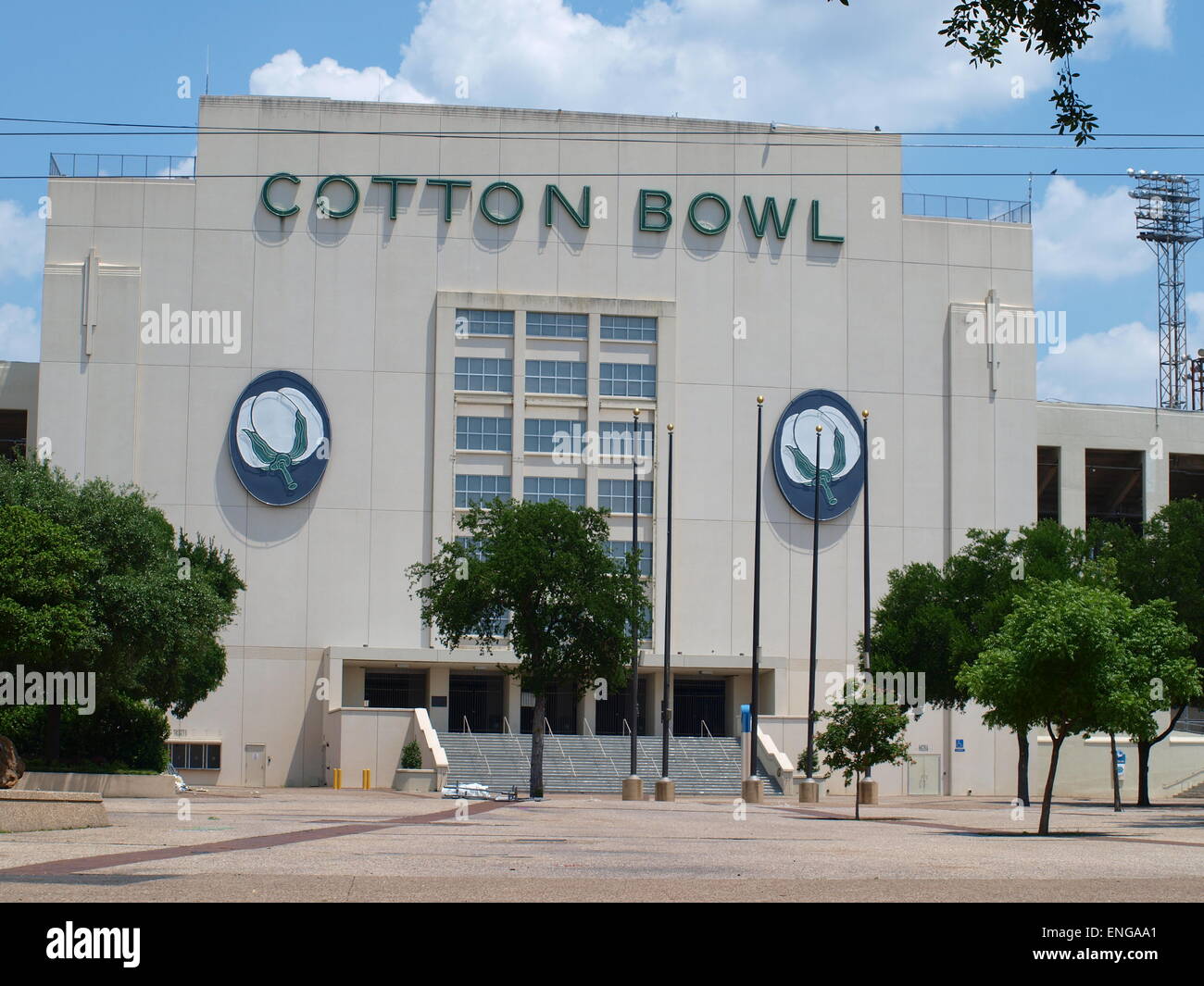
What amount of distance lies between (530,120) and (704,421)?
15.1 metres

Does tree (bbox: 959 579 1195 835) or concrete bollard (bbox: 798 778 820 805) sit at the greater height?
tree (bbox: 959 579 1195 835)

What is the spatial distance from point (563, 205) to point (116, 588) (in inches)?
1317

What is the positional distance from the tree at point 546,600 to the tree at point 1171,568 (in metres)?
18.1

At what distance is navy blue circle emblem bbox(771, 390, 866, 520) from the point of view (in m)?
66.0

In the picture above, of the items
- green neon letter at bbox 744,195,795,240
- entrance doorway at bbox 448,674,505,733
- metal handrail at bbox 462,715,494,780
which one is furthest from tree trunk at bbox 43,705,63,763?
green neon letter at bbox 744,195,795,240

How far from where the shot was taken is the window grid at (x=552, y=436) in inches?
2559

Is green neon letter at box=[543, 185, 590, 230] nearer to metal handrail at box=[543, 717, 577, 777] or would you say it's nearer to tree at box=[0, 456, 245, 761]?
metal handrail at box=[543, 717, 577, 777]

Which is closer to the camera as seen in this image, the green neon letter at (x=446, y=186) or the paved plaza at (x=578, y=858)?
the paved plaza at (x=578, y=858)

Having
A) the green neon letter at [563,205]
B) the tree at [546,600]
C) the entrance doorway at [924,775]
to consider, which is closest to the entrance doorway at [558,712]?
the entrance doorway at [924,775]

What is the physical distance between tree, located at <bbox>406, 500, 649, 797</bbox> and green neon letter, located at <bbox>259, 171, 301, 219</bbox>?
23718mm

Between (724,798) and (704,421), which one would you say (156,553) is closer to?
(724,798)

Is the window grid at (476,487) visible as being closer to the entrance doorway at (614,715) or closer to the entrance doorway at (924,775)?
the entrance doorway at (614,715)

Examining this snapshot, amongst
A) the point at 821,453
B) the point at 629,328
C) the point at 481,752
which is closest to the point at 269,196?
the point at 629,328

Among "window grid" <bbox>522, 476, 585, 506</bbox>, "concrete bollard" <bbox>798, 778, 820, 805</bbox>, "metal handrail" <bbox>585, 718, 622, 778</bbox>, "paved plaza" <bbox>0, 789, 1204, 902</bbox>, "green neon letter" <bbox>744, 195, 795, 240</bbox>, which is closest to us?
"paved plaza" <bbox>0, 789, 1204, 902</bbox>
